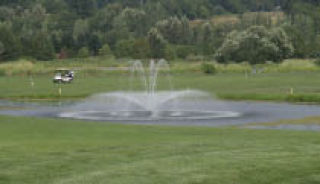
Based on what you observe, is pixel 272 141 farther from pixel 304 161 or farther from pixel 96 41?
pixel 96 41

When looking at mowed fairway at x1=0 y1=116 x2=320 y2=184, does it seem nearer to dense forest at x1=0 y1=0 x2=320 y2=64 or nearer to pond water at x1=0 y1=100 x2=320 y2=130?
pond water at x1=0 y1=100 x2=320 y2=130

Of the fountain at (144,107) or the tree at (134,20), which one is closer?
the fountain at (144,107)

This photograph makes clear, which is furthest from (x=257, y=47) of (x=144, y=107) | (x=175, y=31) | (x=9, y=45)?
(x=144, y=107)

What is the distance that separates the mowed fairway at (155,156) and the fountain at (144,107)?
11171 mm

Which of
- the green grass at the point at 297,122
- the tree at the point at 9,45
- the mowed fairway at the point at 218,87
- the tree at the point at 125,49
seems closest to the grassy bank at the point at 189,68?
the mowed fairway at the point at 218,87

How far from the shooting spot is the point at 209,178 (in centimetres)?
1653

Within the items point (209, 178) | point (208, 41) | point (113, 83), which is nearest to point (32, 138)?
point (209, 178)

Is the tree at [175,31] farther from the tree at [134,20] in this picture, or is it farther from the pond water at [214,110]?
the pond water at [214,110]

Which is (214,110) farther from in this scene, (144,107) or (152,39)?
(152,39)

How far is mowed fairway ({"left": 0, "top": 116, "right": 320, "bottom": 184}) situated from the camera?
16.8m

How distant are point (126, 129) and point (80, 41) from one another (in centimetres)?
11864

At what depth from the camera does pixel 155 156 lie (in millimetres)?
20156

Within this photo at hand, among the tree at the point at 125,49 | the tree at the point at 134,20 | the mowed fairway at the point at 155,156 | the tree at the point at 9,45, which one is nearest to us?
the mowed fairway at the point at 155,156

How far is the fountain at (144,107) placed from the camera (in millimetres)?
40312
